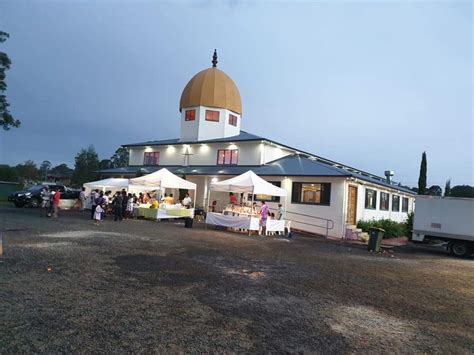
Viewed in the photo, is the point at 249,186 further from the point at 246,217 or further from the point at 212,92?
the point at 212,92

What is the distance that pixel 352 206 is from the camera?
22.4 metres

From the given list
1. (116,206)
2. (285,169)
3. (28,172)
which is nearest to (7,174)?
(28,172)

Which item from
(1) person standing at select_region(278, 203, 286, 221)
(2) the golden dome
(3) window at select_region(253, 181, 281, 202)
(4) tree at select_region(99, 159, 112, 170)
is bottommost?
(1) person standing at select_region(278, 203, 286, 221)

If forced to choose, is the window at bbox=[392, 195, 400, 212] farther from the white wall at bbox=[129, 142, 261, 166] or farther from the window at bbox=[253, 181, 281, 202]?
the white wall at bbox=[129, 142, 261, 166]

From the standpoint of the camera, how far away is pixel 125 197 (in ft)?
69.5

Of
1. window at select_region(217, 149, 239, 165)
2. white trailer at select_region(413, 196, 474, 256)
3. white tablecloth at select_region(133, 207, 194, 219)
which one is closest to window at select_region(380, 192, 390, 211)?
white trailer at select_region(413, 196, 474, 256)

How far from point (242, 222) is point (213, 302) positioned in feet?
40.3

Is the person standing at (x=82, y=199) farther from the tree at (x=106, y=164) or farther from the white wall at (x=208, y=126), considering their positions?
the tree at (x=106, y=164)

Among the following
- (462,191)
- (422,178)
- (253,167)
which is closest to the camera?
(253,167)

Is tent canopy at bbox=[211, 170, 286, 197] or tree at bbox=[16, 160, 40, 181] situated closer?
tent canopy at bbox=[211, 170, 286, 197]

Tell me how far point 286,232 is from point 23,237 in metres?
13.9

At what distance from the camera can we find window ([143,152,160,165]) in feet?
110

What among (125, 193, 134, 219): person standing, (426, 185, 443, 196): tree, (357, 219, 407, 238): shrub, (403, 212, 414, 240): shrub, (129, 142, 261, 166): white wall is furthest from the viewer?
(426, 185, 443, 196): tree

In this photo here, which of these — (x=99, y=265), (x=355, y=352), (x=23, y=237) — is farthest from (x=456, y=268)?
(x=23, y=237)
